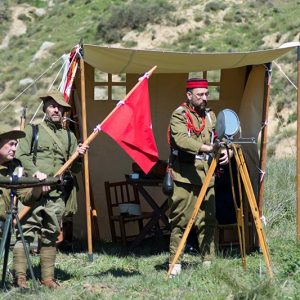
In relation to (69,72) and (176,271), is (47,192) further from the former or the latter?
(69,72)

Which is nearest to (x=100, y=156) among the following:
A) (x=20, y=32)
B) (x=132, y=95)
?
(x=132, y=95)

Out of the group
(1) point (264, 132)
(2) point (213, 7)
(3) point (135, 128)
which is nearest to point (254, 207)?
(3) point (135, 128)

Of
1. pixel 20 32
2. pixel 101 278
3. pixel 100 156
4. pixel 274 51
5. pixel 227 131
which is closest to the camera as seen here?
pixel 227 131

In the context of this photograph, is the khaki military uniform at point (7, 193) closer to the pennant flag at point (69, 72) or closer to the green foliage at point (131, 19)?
the pennant flag at point (69, 72)

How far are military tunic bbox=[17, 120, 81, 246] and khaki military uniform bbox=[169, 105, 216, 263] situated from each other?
0.98 meters

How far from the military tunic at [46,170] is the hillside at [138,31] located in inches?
685

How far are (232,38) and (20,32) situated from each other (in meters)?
15.7

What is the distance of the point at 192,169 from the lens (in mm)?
6773

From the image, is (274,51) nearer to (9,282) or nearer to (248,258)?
(248,258)

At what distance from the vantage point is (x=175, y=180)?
6734 millimetres

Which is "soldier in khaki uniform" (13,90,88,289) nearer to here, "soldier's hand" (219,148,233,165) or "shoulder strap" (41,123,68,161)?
"shoulder strap" (41,123,68,161)

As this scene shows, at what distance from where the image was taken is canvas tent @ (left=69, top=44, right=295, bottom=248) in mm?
7668

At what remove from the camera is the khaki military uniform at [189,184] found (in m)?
6.67

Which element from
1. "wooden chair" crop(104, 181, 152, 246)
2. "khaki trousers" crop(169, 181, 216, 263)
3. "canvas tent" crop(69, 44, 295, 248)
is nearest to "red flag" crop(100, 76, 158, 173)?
"khaki trousers" crop(169, 181, 216, 263)
